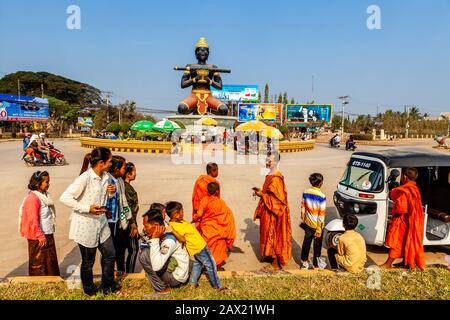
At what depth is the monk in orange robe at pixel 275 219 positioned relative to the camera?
444cm

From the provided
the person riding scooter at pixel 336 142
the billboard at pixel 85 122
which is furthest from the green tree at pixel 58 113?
the person riding scooter at pixel 336 142

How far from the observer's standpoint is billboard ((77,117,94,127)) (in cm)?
6145

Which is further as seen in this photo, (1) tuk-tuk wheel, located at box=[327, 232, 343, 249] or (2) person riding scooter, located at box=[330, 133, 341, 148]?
(2) person riding scooter, located at box=[330, 133, 341, 148]

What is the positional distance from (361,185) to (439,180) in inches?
60.4

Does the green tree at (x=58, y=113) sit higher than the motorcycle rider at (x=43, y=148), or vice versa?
the green tree at (x=58, y=113)

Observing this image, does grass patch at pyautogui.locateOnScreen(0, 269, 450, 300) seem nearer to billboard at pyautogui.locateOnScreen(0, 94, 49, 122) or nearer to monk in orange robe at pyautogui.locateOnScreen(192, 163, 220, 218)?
monk in orange robe at pyautogui.locateOnScreen(192, 163, 220, 218)

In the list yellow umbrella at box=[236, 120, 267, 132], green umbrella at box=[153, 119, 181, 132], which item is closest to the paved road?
yellow umbrella at box=[236, 120, 267, 132]

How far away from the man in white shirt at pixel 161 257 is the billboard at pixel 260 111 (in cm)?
5512

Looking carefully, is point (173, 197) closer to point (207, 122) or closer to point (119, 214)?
point (119, 214)

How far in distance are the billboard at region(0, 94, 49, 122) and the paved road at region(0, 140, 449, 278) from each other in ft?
104

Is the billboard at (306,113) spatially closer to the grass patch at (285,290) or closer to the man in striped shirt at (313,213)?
the man in striped shirt at (313,213)

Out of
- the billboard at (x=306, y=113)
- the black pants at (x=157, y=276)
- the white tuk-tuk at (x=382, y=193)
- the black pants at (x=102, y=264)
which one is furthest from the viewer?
the billboard at (x=306, y=113)
